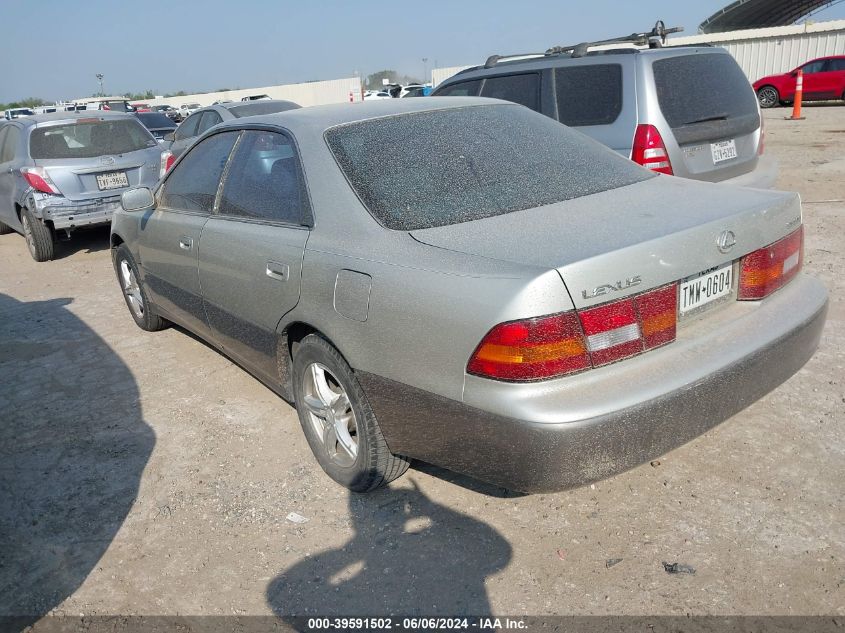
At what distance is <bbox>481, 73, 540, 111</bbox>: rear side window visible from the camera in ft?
20.6

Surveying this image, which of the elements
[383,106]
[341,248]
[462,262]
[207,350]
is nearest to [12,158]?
[207,350]

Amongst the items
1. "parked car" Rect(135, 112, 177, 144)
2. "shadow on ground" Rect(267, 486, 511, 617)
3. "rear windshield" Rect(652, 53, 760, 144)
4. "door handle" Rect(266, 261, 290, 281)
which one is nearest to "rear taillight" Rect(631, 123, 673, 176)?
"rear windshield" Rect(652, 53, 760, 144)

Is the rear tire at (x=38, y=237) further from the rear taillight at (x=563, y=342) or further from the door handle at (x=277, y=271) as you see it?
the rear taillight at (x=563, y=342)

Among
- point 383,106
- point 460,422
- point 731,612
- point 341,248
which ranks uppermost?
point 383,106

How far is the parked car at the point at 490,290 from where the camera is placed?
2229mm

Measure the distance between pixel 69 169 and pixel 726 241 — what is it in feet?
25.2

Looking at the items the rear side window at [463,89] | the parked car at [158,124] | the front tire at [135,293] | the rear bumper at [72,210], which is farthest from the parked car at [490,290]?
the parked car at [158,124]

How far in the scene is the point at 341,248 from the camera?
2.75 m

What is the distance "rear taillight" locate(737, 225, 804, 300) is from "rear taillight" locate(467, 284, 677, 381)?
616 mm

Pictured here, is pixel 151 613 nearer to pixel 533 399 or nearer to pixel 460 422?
pixel 460 422

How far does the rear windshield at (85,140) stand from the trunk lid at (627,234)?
7.16 m

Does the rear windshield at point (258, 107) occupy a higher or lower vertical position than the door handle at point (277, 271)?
higher

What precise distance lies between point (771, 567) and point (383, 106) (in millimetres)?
2591

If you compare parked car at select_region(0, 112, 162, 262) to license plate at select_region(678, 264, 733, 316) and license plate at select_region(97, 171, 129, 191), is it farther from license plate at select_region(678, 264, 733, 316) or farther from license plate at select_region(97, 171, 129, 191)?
license plate at select_region(678, 264, 733, 316)
